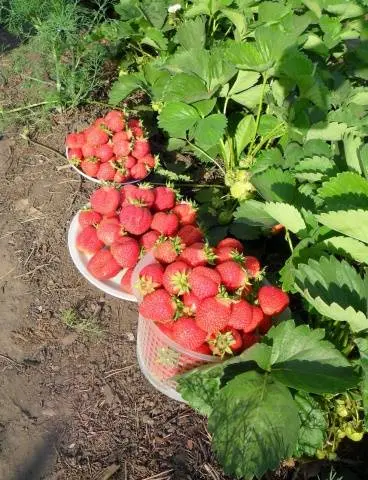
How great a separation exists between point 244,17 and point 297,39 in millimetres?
302

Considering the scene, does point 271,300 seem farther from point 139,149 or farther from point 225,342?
point 139,149

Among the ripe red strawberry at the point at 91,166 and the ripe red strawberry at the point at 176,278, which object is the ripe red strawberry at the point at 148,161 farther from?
the ripe red strawberry at the point at 176,278

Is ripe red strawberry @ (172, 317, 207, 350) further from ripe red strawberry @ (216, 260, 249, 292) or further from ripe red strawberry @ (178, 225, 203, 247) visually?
ripe red strawberry @ (178, 225, 203, 247)

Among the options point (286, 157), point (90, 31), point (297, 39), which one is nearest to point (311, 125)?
point (286, 157)

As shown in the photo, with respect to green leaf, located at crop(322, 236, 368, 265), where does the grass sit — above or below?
below

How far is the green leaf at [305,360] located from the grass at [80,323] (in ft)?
3.03

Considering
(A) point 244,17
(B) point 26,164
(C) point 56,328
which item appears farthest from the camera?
(B) point 26,164

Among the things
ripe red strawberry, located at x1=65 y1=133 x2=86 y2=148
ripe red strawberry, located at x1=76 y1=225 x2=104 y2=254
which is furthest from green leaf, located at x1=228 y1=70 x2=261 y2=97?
ripe red strawberry, located at x1=76 y1=225 x2=104 y2=254

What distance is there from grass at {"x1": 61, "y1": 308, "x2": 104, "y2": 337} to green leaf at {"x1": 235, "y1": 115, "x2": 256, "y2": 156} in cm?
122

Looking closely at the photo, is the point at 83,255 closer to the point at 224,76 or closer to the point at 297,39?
the point at 224,76

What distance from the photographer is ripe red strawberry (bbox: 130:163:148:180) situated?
106 inches

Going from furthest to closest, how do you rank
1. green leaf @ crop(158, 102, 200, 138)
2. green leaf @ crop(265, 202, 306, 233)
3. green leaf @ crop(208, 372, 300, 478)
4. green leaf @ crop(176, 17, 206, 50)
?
green leaf @ crop(176, 17, 206, 50) → green leaf @ crop(158, 102, 200, 138) → green leaf @ crop(265, 202, 306, 233) → green leaf @ crop(208, 372, 300, 478)

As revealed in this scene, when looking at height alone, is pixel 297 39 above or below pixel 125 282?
above

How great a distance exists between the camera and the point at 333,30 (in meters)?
2.67
